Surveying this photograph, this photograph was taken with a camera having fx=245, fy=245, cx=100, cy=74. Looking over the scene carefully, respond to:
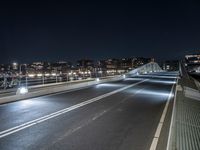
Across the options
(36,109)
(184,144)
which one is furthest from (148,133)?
(36,109)

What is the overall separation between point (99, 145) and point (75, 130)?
5.30ft

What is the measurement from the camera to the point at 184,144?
6223 mm

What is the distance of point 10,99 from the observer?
558 inches

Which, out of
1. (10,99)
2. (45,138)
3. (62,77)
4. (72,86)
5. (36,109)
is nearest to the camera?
(45,138)

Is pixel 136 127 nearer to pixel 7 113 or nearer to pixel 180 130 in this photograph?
pixel 180 130

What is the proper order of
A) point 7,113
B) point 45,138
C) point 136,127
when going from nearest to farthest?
point 45,138, point 136,127, point 7,113

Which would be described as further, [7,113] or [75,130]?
[7,113]

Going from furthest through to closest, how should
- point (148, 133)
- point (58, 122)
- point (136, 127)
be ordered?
point (58, 122) < point (136, 127) < point (148, 133)

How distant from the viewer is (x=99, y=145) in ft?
20.2

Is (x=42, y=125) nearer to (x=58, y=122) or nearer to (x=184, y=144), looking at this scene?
(x=58, y=122)

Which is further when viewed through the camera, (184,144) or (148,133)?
(148,133)

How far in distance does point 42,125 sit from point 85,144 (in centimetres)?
253

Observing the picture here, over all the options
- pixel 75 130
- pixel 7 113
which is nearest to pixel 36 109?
pixel 7 113

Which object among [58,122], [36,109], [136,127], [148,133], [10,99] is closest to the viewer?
[148,133]
